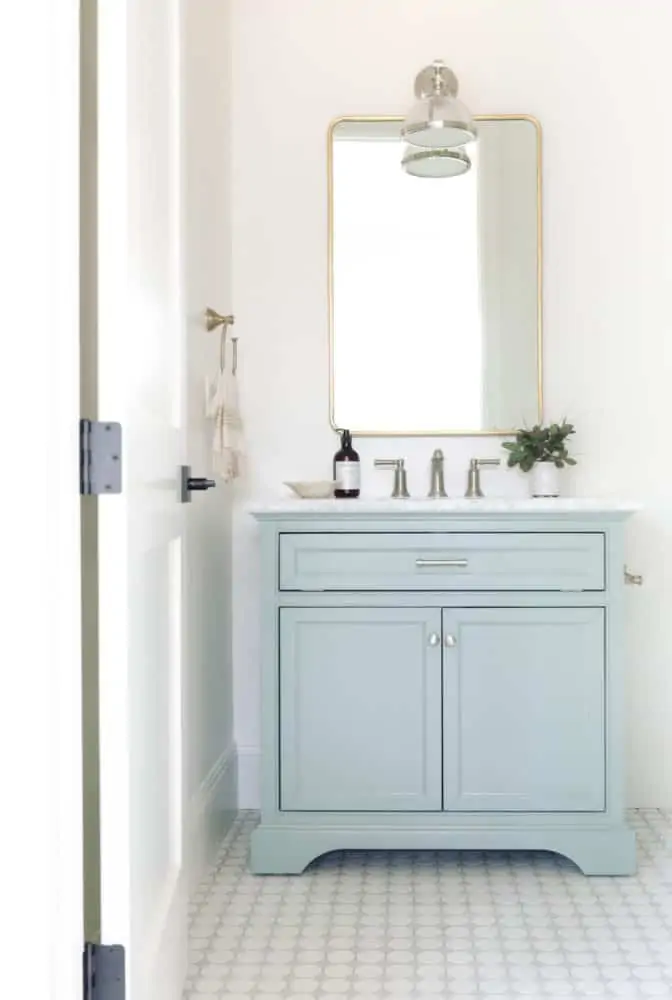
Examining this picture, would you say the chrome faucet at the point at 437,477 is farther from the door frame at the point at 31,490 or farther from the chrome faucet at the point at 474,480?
the door frame at the point at 31,490

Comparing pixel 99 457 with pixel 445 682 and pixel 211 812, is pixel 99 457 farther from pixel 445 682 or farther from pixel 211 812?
pixel 211 812

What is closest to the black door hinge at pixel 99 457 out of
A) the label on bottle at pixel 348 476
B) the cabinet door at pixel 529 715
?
the cabinet door at pixel 529 715

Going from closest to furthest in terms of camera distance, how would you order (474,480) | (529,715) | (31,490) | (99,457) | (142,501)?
(31,490)
(99,457)
(142,501)
(529,715)
(474,480)

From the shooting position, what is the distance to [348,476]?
283 centimetres

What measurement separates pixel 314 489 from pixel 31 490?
5.79 feet

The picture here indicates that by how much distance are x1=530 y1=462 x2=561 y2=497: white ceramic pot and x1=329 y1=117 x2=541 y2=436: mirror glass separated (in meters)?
0.20

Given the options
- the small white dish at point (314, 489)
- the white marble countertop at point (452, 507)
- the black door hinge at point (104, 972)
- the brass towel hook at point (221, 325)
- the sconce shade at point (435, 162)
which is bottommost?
the black door hinge at point (104, 972)

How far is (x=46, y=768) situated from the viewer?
1.06 meters

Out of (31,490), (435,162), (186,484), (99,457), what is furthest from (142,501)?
(435,162)

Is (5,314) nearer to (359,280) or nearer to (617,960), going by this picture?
(617,960)

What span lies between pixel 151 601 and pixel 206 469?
4.02 feet

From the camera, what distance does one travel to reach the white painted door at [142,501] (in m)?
1.21

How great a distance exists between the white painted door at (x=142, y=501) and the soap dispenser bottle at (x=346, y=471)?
1.16 metres

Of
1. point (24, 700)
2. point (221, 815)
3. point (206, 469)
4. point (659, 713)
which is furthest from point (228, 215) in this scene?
point (24, 700)
